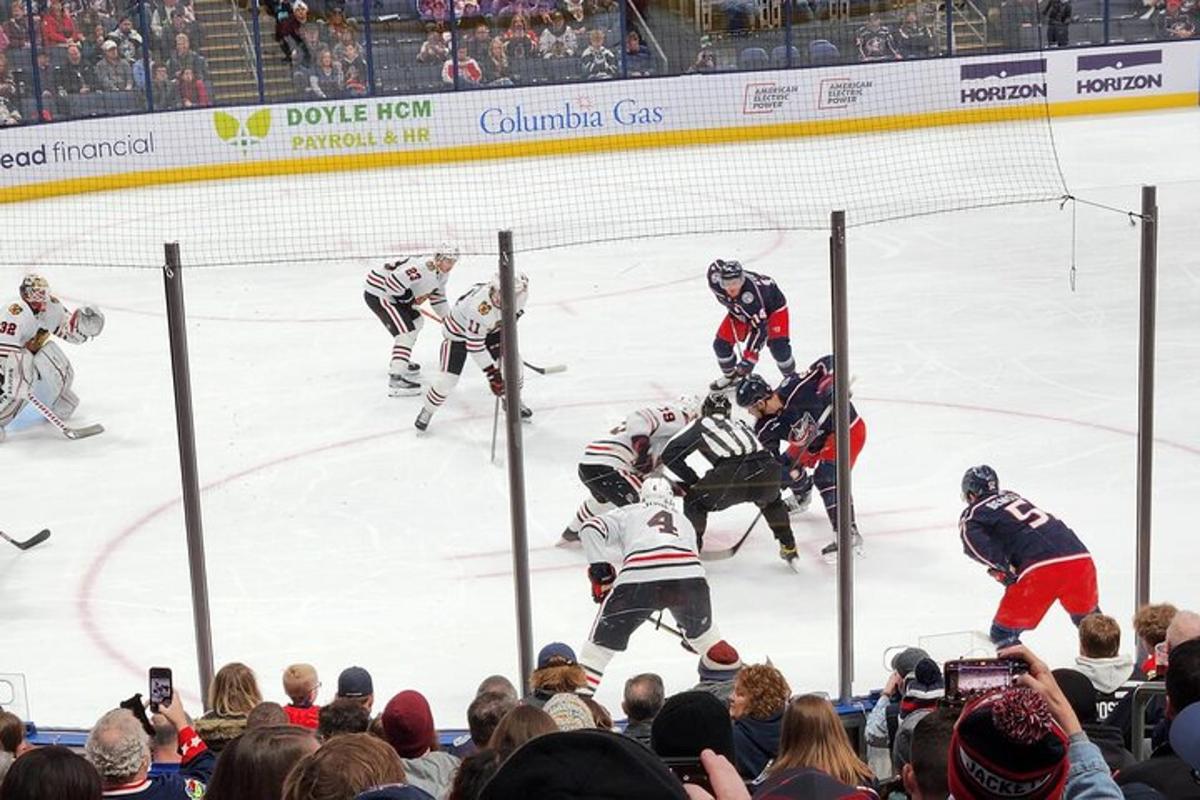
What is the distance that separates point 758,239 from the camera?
43.7ft

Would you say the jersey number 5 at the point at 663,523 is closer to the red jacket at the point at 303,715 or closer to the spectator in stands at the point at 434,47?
the red jacket at the point at 303,715

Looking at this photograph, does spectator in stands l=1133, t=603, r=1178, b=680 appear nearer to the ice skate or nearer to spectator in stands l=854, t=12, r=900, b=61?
the ice skate

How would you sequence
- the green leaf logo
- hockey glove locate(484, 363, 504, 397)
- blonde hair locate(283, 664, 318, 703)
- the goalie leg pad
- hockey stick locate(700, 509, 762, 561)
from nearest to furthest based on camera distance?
blonde hair locate(283, 664, 318, 703), hockey stick locate(700, 509, 762, 561), hockey glove locate(484, 363, 504, 397), the goalie leg pad, the green leaf logo

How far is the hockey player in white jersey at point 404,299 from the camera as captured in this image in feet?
32.6

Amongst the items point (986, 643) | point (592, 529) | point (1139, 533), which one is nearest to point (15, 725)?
point (592, 529)

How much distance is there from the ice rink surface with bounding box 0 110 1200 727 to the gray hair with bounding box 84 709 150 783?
2.69 meters

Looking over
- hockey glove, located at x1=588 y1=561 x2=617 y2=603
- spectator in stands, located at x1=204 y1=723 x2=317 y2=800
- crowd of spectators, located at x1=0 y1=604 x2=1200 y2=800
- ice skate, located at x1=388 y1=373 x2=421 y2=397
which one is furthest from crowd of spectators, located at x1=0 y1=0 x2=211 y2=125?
spectator in stands, located at x1=204 y1=723 x2=317 y2=800

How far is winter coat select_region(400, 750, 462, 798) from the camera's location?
3.64 m

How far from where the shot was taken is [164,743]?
4.20 meters

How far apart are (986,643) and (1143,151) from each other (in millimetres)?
11450

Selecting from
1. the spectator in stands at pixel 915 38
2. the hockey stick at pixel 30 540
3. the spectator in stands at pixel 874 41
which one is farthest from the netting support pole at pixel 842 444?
the spectator in stands at pixel 915 38

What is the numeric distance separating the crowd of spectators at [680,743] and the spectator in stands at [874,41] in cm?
1249

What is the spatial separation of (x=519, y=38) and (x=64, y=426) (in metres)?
8.35

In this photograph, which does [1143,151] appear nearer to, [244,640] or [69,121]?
[69,121]
